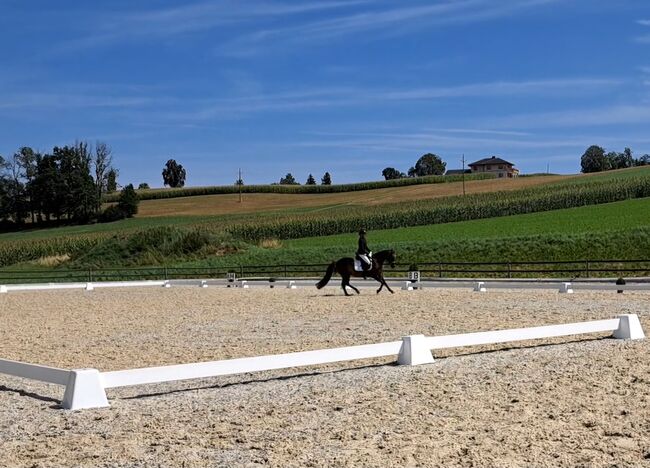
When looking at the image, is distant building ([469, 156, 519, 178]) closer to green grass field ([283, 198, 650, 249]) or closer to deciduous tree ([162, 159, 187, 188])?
deciduous tree ([162, 159, 187, 188])

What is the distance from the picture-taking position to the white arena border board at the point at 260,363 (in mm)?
8719

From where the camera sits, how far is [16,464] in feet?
21.5

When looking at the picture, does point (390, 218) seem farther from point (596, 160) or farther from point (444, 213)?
point (596, 160)

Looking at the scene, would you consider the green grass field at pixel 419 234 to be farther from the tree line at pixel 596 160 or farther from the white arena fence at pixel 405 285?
the tree line at pixel 596 160

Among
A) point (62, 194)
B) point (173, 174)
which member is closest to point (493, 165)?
point (173, 174)

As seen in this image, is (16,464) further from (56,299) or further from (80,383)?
(56,299)

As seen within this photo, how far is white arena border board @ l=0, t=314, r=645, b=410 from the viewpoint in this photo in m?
8.72

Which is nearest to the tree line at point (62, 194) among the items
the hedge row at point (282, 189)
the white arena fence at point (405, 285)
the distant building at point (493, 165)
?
Result: the hedge row at point (282, 189)

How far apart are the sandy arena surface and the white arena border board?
0.73 feet

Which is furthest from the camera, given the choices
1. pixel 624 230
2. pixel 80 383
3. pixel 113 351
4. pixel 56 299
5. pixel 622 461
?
pixel 624 230

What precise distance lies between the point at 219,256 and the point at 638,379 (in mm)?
44905

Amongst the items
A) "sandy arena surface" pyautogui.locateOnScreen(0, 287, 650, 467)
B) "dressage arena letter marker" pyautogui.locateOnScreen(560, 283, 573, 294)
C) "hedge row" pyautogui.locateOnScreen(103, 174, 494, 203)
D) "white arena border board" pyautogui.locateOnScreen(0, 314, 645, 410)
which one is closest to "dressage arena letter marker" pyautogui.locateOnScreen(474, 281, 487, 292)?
"dressage arena letter marker" pyautogui.locateOnScreen(560, 283, 573, 294)

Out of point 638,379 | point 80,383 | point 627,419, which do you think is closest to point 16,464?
point 80,383

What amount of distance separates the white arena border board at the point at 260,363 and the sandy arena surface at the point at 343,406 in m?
0.22
